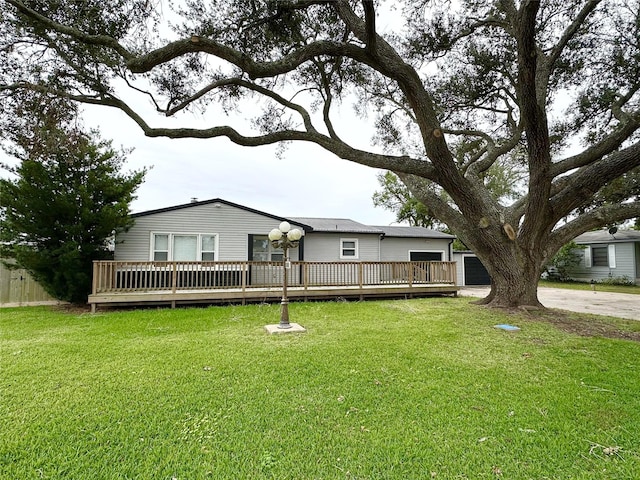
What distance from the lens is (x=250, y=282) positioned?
1066 centimetres

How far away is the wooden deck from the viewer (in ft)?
28.3

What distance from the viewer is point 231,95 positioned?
8.73 m

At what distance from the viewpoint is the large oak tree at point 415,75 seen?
20.0 ft

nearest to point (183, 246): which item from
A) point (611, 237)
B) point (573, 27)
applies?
point (573, 27)

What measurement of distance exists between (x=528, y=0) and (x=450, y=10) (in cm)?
365

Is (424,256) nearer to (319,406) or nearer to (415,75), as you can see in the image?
(415,75)

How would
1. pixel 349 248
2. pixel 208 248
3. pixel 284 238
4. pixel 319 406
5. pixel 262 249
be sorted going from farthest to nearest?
pixel 349 248 < pixel 262 249 < pixel 208 248 < pixel 284 238 < pixel 319 406

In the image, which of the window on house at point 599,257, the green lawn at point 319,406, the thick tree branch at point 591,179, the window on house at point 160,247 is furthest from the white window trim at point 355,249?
the window on house at point 599,257

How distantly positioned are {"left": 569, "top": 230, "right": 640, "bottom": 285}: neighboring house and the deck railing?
1119cm

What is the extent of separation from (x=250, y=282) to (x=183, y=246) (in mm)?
2595

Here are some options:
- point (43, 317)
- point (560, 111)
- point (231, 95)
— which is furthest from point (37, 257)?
point (560, 111)

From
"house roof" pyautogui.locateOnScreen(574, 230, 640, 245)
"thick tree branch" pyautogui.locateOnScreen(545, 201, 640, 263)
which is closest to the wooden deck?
"thick tree branch" pyautogui.locateOnScreen(545, 201, 640, 263)

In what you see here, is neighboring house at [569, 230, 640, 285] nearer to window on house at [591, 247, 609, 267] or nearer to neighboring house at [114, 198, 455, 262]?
window on house at [591, 247, 609, 267]

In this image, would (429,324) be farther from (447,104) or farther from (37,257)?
(37,257)
